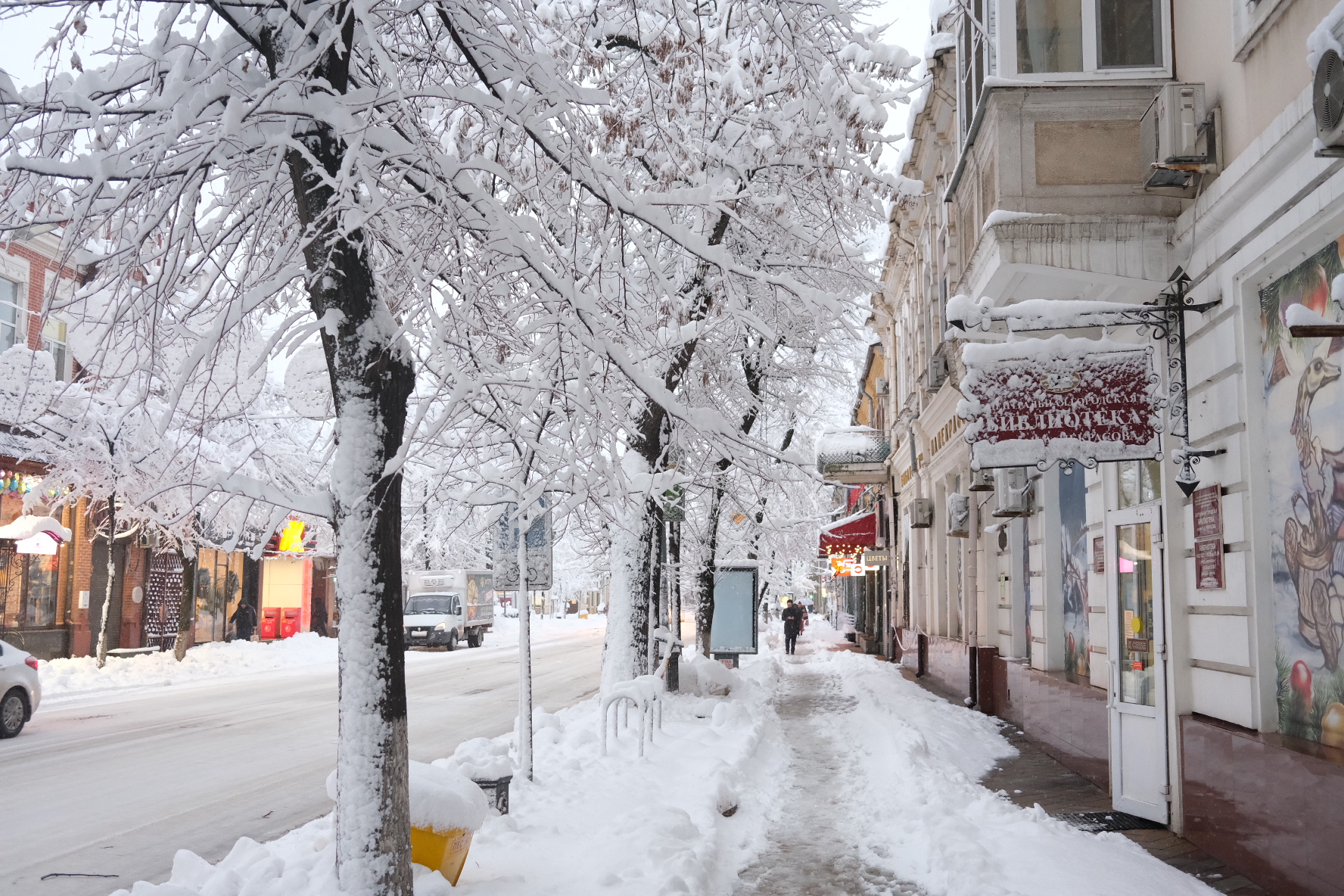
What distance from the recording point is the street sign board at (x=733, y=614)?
22344mm

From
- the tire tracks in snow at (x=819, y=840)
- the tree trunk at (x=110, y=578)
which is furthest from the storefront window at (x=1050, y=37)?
the tree trunk at (x=110, y=578)

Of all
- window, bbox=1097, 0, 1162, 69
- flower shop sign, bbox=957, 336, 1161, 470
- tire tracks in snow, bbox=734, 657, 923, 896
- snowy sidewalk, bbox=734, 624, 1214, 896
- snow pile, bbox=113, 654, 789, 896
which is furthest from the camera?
window, bbox=1097, 0, 1162, 69

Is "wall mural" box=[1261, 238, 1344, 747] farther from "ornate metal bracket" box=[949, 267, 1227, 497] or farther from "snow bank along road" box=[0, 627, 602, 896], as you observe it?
"snow bank along road" box=[0, 627, 602, 896]

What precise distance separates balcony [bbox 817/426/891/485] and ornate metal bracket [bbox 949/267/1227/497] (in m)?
19.9

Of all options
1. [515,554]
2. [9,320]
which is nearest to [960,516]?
[515,554]

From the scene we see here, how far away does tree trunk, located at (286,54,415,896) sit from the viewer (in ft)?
16.8

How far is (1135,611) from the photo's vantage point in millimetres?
9289

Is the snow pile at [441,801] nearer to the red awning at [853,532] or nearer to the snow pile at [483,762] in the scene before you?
the snow pile at [483,762]

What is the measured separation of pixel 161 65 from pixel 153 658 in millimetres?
23130

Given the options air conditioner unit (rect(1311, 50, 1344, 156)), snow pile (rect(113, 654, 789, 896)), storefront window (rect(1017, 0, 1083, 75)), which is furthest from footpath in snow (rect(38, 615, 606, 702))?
air conditioner unit (rect(1311, 50, 1344, 156))

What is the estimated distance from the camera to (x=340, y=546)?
5297 millimetres

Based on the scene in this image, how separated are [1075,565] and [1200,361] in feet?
16.0

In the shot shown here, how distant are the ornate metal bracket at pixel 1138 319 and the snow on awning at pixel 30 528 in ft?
70.2

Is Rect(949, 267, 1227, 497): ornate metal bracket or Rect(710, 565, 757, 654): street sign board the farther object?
Rect(710, 565, 757, 654): street sign board
